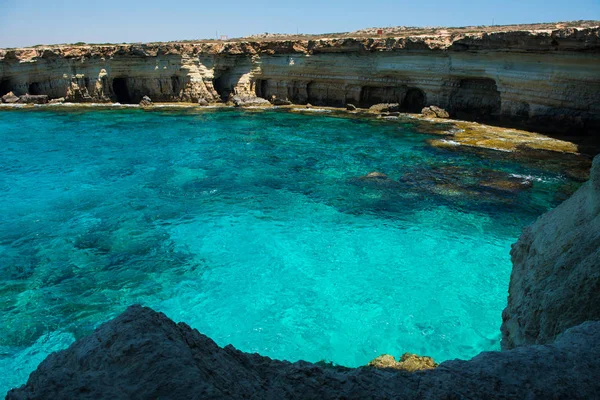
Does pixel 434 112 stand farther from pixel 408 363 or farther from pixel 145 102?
pixel 408 363

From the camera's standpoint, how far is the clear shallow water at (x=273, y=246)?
894 cm

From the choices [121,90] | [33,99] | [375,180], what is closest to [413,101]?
[375,180]

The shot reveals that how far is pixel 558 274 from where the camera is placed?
4.64 m

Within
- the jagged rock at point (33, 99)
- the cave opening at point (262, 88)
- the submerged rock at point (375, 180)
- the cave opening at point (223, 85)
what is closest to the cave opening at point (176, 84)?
the cave opening at point (223, 85)

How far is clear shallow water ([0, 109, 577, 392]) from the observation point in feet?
29.3

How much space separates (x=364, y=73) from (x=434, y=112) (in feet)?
19.4

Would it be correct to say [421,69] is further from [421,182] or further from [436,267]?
[436,267]

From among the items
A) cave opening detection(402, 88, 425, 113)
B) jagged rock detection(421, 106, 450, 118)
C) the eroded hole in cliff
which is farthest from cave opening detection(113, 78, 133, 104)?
the eroded hole in cliff

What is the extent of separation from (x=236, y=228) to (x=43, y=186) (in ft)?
31.3

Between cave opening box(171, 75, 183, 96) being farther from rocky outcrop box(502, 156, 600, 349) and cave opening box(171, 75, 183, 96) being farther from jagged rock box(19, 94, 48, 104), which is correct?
rocky outcrop box(502, 156, 600, 349)

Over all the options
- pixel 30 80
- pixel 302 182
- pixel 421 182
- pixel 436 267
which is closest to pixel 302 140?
pixel 302 182

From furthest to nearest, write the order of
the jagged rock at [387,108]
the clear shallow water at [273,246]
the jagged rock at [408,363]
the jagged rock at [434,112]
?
the jagged rock at [387,108], the jagged rock at [434,112], the clear shallow water at [273,246], the jagged rock at [408,363]

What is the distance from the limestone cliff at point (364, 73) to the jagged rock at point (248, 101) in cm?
126

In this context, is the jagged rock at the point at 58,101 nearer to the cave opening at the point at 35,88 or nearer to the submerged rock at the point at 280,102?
the cave opening at the point at 35,88
